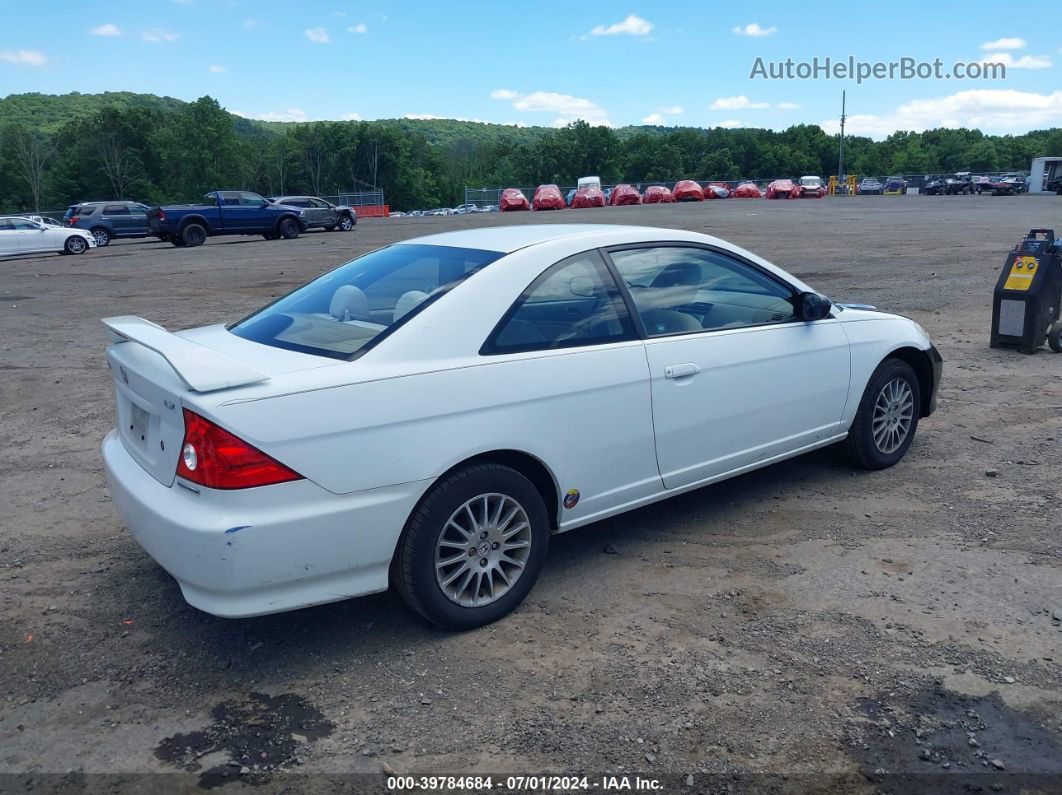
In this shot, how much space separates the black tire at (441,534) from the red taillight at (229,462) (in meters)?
0.52

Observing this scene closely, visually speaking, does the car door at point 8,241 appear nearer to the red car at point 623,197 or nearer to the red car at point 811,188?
the red car at point 623,197

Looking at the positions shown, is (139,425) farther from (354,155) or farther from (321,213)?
(354,155)

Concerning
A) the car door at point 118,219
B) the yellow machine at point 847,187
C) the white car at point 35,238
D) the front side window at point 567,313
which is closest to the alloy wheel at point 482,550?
the front side window at point 567,313

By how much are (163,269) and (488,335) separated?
63.3ft

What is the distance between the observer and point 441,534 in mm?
3555

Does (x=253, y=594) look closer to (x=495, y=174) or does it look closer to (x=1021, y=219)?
(x=1021, y=219)

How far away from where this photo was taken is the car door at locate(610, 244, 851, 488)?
4332 millimetres

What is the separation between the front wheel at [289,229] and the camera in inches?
1236

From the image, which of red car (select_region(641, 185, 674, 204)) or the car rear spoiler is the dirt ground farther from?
red car (select_region(641, 185, 674, 204))

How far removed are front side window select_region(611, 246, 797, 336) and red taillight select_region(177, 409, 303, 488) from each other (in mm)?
1886

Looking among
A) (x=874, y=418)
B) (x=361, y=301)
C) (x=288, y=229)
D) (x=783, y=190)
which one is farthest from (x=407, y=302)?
(x=783, y=190)

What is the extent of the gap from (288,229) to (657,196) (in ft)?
109

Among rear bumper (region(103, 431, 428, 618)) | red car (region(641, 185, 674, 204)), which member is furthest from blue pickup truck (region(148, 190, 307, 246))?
red car (region(641, 185, 674, 204))

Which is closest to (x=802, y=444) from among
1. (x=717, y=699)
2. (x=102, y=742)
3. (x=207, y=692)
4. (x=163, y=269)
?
(x=717, y=699)
